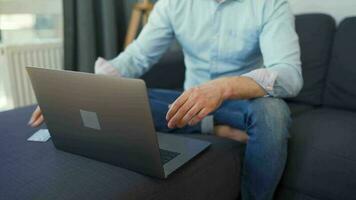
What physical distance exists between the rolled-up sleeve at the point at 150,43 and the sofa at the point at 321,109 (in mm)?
287

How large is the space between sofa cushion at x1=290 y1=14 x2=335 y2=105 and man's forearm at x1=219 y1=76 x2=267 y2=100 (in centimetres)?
62

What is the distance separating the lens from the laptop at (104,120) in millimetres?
653

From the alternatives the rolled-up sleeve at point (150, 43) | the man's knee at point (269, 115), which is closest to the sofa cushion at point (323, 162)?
the man's knee at point (269, 115)

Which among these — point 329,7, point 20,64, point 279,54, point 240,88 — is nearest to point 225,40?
point 279,54

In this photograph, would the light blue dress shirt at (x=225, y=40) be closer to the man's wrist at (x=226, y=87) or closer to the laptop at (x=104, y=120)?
the man's wrist at (x=226, y=87)

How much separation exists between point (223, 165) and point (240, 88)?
0.64ft

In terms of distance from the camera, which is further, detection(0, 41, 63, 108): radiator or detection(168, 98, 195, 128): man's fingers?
detection(0, 41, 63, 108): radiator

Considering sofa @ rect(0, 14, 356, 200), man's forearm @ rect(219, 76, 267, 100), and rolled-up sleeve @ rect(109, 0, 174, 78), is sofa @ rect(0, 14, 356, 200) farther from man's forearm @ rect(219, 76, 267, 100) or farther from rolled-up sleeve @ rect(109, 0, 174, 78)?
rolled-up sleeve @ rect(109, 0, 174, 78)

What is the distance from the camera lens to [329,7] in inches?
63.5

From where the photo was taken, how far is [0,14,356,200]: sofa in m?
0.72

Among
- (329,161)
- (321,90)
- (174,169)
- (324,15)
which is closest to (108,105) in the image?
(174,169)

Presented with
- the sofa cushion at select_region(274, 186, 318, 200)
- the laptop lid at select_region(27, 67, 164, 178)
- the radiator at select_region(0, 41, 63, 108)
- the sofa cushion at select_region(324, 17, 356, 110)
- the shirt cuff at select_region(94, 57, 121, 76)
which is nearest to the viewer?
the laptop lid at select_region(27, 67, 164, 178)

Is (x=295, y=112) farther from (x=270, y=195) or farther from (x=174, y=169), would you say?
(x=174, y=169)

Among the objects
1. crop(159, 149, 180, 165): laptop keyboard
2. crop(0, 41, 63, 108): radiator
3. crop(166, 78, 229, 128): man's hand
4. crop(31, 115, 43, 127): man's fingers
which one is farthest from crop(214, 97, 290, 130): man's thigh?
crop(0, 41, 63, 108): radiator
